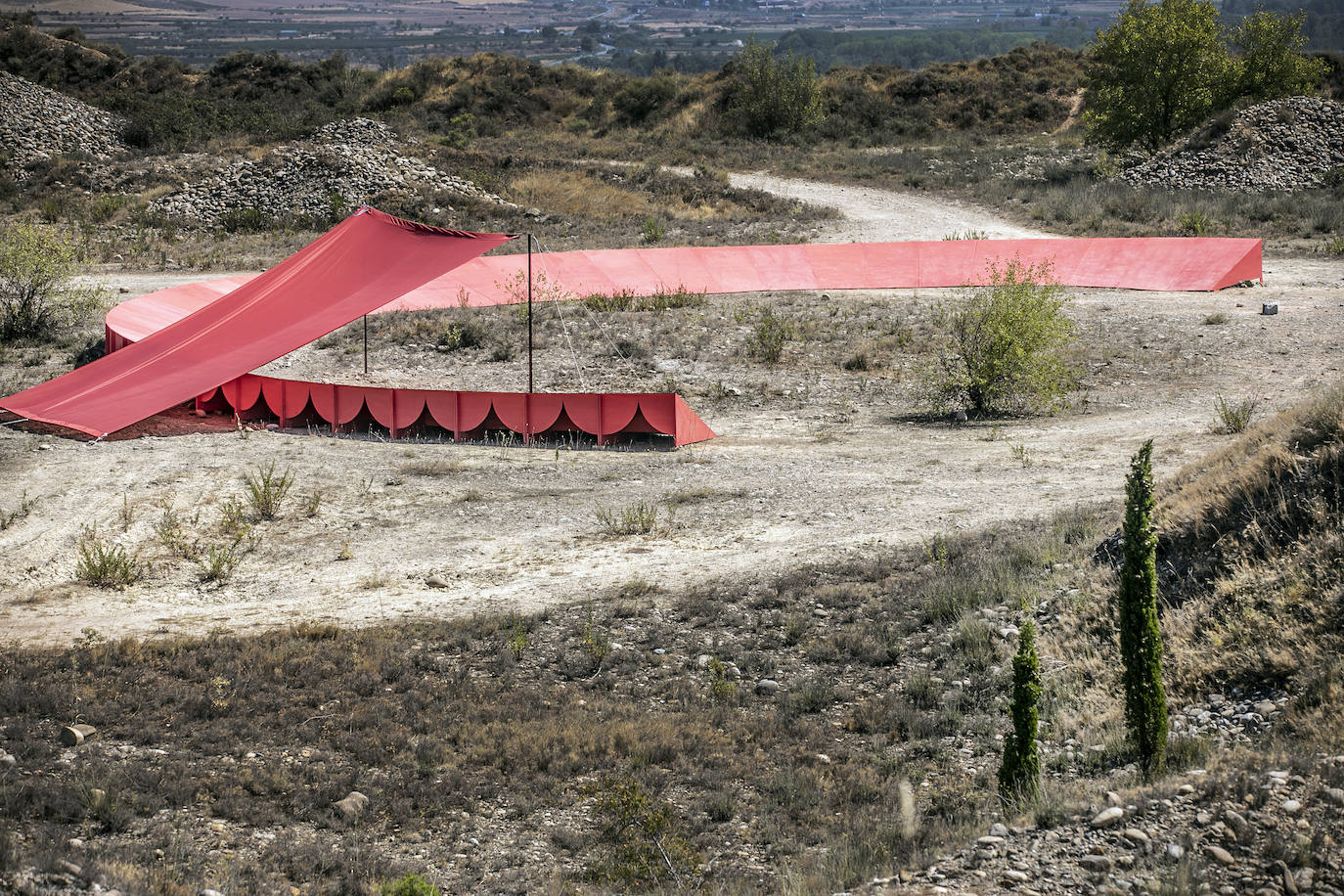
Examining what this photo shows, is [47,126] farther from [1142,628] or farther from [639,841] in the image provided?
[1142,628]

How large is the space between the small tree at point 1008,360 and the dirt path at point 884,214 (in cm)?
1324

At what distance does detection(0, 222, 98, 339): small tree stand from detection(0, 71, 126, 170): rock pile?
21735 mm

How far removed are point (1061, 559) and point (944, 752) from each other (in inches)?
130

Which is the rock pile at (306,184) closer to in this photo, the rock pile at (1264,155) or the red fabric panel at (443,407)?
the red fabric panel at (443,407)

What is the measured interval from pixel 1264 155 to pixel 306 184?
101ft

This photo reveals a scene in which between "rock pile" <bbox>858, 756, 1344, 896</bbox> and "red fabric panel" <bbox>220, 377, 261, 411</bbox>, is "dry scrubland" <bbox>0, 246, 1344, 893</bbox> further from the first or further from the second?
"red fabric panel" <bbox>220, 377, 261, 411</bbox>

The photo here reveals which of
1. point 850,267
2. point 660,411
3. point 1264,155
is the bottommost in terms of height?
point 660,411

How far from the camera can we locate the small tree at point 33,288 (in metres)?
21.8

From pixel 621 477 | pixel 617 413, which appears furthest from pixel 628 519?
pixel 617 413

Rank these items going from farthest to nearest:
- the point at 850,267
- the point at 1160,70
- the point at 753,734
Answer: the point at 1160,70, the point at 850,267, the point at 753,734

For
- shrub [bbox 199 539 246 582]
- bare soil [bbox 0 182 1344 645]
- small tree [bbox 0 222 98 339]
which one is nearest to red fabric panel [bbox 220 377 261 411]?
bare soil [bbox 0 182 1344 645]

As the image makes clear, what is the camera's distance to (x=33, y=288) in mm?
22016

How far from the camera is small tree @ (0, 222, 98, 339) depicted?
2178 cm

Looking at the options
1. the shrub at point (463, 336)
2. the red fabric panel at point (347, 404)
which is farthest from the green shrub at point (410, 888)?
the shrub at point (463, 336)
